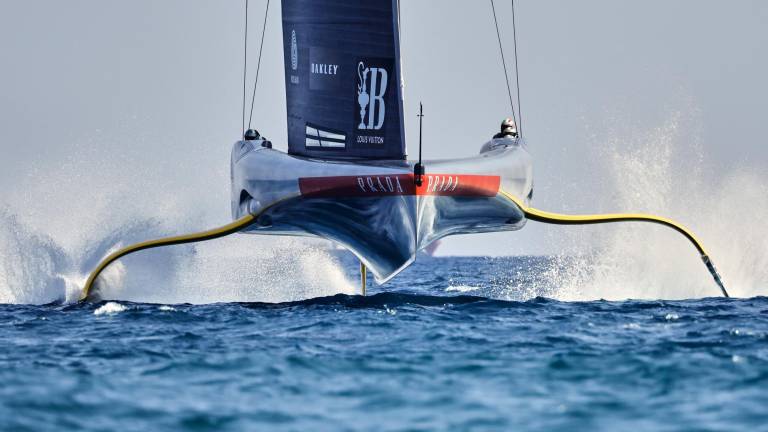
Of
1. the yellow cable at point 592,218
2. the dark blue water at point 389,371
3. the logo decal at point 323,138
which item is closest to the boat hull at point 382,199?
the yellow cable at point 592,218

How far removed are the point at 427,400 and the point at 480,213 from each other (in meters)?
6.23

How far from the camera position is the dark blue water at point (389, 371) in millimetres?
6203

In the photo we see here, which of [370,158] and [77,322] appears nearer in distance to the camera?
[77,322]

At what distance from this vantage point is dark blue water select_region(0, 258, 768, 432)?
20.4 ft

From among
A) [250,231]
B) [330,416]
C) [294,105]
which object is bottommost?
[330,416]

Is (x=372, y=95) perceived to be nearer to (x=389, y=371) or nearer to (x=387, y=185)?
(x=387, y=185)

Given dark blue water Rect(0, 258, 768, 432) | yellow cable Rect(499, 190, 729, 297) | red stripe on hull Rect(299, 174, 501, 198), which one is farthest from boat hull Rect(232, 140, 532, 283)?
dark blue water Rect(0, 258, 768, 432)

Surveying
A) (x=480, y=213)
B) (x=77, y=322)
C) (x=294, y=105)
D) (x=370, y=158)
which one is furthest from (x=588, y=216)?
(x=77, y=322)

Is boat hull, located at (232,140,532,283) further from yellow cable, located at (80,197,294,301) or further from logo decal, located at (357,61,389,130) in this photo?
logo decal, located at (357,61,389,130)

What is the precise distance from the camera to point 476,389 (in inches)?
274

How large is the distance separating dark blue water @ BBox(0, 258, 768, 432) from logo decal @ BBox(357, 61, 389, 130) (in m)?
2.59

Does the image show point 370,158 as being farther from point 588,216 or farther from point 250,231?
point 588,216

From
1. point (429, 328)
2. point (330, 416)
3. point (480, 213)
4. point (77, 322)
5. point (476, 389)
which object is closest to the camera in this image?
point (330, 416)

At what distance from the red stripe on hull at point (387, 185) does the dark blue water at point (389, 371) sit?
1.27m
